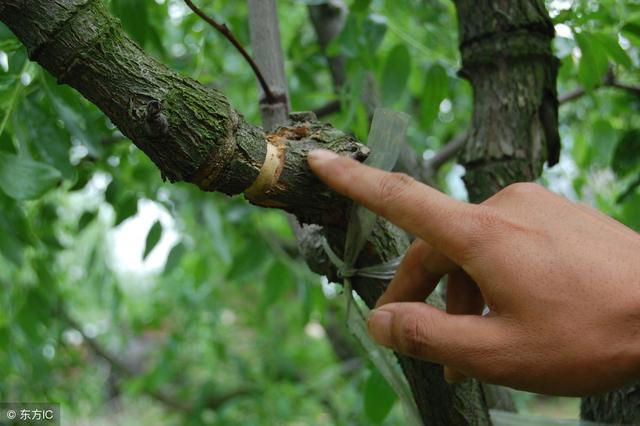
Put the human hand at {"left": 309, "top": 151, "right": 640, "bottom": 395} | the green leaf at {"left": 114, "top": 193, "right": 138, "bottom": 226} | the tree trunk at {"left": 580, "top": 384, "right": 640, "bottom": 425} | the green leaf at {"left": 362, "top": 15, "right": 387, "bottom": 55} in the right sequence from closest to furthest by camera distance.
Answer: the human hand at {"left": 309, "top": 151, "right": 640, "bottom": 395} → the tree trunk at {"left": 580, "top": 384, "right": 640, "bottom": 425} → the green leaf at {"left": 362, "top": 15, "right": 387, "bottom": 55} → the green leaf at {"left": 114, "top": 193, "right": 138, "bottom": 226}

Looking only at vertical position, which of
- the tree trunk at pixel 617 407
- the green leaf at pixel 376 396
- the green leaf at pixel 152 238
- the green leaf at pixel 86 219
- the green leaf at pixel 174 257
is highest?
the tree trunk at pixel 617 407

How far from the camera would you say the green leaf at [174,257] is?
1.66 meters

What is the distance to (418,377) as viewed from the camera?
0.86 m

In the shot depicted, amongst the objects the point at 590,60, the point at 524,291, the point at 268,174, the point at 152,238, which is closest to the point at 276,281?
the point at 152,238

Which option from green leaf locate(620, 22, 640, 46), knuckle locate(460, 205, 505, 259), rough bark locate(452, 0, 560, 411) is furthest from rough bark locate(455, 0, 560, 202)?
knuckle locate(460, 205, 505, 259)

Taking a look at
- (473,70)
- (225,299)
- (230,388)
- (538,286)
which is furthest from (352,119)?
(225,299)

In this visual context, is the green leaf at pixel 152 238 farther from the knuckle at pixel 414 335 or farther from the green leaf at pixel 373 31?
the knuckle at pixel 414 335

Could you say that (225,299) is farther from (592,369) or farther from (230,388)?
(592,369)

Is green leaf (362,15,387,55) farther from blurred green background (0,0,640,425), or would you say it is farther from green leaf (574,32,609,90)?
green leaf (574,32,609,90)

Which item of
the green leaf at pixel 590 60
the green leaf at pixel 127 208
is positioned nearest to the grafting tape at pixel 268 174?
the green leaf at pixel 590 60

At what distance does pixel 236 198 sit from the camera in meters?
2.03

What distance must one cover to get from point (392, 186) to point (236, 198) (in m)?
1.38

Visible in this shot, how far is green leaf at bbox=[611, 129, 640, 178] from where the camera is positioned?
1.49m

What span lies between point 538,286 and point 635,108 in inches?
44.7
